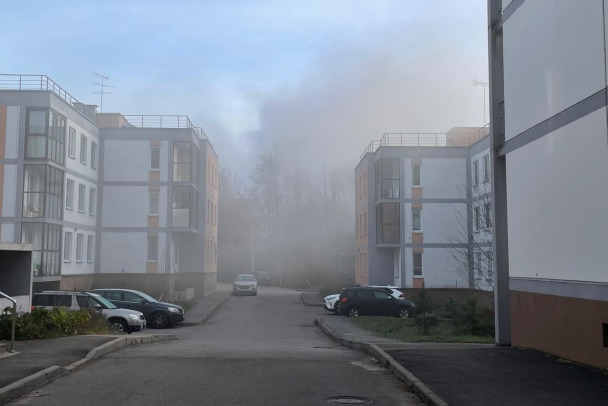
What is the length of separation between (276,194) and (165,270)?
104 feet

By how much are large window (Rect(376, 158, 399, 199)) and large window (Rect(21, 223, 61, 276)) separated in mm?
19871

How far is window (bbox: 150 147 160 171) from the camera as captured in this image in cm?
4100

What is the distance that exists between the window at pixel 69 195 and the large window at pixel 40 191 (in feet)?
7.79

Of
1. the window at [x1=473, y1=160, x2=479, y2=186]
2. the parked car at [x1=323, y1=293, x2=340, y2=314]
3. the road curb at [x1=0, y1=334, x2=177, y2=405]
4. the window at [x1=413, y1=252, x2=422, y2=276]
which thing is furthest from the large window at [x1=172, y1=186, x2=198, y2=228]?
the road curb at [x1=0, y1=334, x2=177, y2=405]

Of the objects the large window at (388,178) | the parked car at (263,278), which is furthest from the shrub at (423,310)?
the parked car at (263,278)

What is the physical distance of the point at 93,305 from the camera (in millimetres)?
22781

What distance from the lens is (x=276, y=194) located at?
233ft

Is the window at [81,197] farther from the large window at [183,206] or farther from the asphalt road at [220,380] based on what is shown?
the asphalt road at [220,380]

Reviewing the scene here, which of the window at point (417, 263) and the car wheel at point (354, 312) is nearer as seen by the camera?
the car wheel at point (354, 312)

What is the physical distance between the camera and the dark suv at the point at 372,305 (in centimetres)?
3266

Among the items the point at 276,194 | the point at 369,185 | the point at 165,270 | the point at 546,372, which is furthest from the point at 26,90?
the point at 276,194

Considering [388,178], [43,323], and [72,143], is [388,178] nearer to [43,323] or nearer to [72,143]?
[72,143]

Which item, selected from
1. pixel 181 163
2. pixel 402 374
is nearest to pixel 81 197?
pixel 181 163

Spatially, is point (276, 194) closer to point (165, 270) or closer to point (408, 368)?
point (165, 270)
